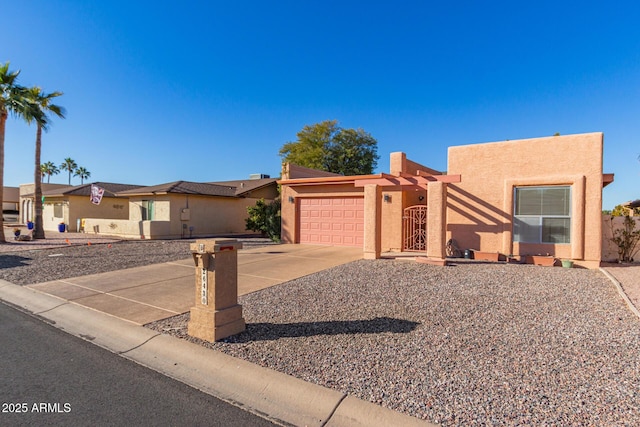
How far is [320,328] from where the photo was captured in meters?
5.28

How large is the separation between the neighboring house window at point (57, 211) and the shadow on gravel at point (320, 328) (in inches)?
1152

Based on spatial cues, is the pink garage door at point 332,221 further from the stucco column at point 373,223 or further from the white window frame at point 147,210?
the white window frame at point 147,210

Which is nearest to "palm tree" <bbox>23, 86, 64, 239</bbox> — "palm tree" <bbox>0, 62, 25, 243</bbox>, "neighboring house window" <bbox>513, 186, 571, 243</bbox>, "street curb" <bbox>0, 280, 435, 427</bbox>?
"palm tree" <bbox>0, 62, 25, 243</bbox>

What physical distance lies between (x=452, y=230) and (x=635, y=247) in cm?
599

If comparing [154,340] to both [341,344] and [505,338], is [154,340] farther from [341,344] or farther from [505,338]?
[505,338]

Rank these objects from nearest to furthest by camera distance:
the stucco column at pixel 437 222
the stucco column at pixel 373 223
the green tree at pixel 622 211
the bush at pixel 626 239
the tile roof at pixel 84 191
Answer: the stucco column at pixel 437 222, the bush at pixel 626 239, the stucco column at pixel 373 223, the green tree at pixel 622 211, the tile roof at pixel 84 191

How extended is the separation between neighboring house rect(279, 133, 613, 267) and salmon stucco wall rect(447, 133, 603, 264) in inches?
1.0

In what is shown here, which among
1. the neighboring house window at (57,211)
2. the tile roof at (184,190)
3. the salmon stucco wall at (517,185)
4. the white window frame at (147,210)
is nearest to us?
the salmon stucco wall at (517,185)

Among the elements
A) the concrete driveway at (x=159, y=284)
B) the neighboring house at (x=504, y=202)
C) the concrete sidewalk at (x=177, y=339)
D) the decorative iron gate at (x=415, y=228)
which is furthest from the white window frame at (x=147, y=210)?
the decorative iron gate at (x=415, y=228)

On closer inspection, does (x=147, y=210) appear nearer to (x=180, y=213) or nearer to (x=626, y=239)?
(x=180, y=213)

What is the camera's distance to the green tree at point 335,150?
40250 mm

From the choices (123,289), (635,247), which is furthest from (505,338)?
(635,247)

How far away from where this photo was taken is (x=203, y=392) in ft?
12.2

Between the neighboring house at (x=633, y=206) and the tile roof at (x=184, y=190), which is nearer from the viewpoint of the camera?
the neighboring house at (x=633, y=206)
